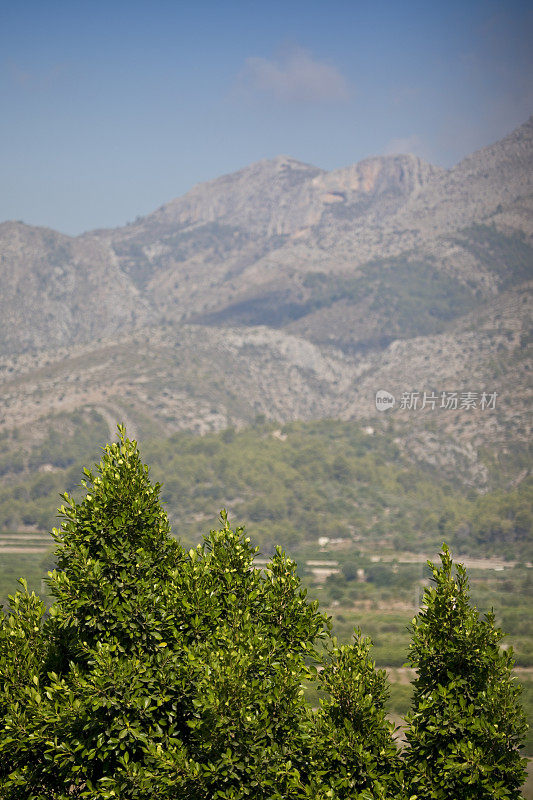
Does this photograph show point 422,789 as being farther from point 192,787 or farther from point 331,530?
point 331,530

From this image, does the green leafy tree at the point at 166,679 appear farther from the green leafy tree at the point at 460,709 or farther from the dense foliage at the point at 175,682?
the green leafy tree at the point at 460,709

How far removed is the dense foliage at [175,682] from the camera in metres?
16.5

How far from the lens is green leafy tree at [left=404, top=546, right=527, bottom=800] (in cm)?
1681

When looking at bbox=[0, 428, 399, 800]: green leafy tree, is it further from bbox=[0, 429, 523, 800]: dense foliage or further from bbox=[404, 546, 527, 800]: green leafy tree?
bbox=[404, 546, 527, 800]: green leafy tree

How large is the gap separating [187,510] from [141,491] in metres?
179

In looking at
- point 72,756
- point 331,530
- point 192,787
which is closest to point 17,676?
point 72,756

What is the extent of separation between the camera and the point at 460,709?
17.2 m

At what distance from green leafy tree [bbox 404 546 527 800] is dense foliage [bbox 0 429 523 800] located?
0.08 meters

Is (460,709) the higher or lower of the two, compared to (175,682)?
lower

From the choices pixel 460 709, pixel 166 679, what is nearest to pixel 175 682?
pixel 166 679

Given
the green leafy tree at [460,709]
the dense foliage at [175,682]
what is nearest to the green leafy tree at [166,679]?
the dense foliage at [175,682]

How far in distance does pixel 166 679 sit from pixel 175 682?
0.19 m

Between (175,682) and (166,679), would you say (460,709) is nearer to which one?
(175,682)

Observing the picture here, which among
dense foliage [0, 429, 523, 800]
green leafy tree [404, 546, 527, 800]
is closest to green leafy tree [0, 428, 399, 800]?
dense foliage [0, 429, 523, 800]
